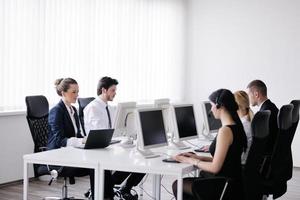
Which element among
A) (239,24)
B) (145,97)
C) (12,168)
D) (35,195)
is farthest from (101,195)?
(239,24)

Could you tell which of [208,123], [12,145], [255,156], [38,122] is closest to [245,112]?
[208,123]

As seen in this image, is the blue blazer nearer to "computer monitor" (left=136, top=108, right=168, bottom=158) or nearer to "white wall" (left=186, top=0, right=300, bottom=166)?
"computer monitor" (left=136, top=108, right=168, bottom=158)

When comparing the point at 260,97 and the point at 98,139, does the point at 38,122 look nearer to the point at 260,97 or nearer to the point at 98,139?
the point at 98,139

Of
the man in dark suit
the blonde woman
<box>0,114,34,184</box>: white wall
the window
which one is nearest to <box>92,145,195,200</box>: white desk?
the blonde woman

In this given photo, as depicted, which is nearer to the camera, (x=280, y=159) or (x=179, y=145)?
(x=280, y=159)

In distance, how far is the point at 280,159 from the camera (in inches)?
198

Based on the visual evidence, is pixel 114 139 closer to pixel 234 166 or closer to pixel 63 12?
pixel 234 166

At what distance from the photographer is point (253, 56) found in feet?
29.2

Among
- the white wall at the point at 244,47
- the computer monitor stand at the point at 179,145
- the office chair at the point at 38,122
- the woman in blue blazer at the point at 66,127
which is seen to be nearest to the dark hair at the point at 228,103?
the computer monitor stand at the point at 179,145

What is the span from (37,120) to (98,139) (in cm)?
103

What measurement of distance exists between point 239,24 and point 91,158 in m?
5.31

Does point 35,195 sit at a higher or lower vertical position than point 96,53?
lower

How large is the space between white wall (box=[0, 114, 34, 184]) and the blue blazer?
1385 millimetres

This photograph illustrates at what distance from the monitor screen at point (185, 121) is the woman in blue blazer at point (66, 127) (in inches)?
33.2
